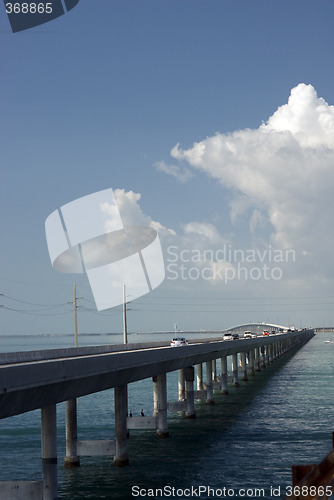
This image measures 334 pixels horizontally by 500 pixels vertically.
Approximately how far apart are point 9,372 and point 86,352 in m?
27.2

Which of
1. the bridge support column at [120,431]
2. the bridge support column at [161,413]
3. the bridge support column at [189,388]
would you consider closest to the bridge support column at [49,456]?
the bridge support column at [120,431]

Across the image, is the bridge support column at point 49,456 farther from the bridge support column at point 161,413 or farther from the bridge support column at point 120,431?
the bridge support column at point 161,413

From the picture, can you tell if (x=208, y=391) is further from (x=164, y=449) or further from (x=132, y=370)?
(x=132, y=370)

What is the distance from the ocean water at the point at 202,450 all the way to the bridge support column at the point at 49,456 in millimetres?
3830

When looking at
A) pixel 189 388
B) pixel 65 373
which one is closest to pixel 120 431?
pixel 65 373

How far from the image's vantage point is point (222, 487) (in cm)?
2950

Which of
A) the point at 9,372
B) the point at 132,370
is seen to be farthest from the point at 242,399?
the point at 9,372

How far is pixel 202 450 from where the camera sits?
38656 mm

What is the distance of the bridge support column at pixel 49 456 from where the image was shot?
2456 cm

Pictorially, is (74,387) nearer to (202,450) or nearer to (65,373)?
(65,373)

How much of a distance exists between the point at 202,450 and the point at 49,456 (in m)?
15.6

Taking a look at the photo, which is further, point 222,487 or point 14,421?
point 14,421

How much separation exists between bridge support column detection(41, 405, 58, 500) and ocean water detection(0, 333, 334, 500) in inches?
151

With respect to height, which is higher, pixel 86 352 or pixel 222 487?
pixel 86 352
